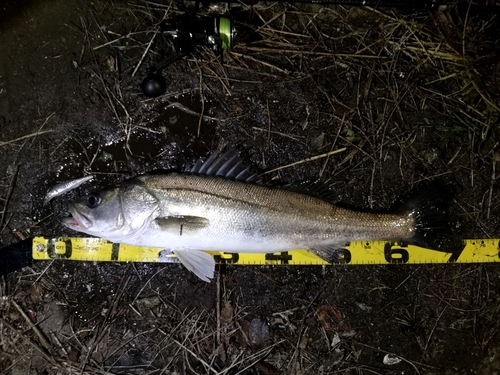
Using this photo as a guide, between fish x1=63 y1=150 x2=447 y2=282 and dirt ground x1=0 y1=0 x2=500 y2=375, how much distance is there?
0.43 meters

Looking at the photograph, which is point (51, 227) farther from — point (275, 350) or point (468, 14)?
point (468, 14)

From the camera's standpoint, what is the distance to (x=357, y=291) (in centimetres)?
392

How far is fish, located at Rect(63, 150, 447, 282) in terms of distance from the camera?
3309 mm

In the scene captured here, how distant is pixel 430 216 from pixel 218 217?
2.02m

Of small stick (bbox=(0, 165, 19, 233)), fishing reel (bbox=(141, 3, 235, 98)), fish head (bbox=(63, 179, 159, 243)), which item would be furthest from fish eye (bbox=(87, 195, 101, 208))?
fishing reel (bbox=(141, 3, 235, 98))

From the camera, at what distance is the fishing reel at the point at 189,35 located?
3.50m

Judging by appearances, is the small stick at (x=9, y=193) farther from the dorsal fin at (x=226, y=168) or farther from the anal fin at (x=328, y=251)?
the anal fin at (x=328, y=251)

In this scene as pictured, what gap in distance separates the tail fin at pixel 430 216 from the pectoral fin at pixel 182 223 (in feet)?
6.21

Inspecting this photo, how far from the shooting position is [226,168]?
3498mm

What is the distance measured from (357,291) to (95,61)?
3494 millimetres

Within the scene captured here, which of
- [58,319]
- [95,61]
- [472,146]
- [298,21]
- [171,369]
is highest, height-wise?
[298,21]

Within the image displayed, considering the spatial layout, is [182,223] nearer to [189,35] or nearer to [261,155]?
[261,155]

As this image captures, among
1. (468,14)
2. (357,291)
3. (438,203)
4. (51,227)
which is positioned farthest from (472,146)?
(51,227)

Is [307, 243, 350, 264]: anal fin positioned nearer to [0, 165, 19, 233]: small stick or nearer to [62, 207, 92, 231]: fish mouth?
[62, 207, 92, 231]: fish mouth
